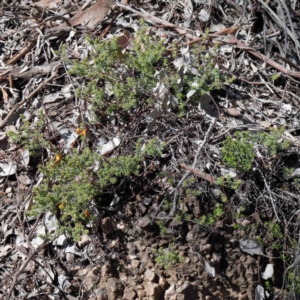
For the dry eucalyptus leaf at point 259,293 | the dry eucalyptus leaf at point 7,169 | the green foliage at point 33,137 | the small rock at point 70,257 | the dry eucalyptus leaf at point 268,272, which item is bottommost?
the dry eucalyptus leaf at point 259,293

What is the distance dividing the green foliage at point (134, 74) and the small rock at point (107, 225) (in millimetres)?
656

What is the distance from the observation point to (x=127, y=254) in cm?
328

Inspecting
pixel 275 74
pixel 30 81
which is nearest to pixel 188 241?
pixel 275 74

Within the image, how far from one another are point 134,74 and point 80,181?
0.79 meters

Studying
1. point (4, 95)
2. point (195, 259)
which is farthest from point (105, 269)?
point (4, 95)

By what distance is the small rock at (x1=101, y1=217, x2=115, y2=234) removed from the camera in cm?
328

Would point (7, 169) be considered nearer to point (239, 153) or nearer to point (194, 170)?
point (194, 170)

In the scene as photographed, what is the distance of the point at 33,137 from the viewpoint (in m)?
3.49

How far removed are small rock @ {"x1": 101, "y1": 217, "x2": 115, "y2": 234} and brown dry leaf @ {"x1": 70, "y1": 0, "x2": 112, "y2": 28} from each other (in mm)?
1389

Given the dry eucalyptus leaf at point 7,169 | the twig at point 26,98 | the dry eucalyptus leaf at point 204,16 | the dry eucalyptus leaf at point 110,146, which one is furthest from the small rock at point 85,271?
the dry eucalyptus leaf at point 204,16

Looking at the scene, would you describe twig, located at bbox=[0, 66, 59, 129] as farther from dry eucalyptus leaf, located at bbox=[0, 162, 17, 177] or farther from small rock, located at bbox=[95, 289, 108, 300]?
small rock, located at bbox=[95, 289, 108, 300]

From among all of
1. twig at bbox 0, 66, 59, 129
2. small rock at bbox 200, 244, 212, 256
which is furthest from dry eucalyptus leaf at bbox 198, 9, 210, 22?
small rock at bbox 200, 244, 212, 256

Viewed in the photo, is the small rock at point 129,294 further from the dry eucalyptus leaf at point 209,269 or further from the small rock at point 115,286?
the dry eucalyptus leaf at point 209,269

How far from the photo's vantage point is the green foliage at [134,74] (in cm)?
334
